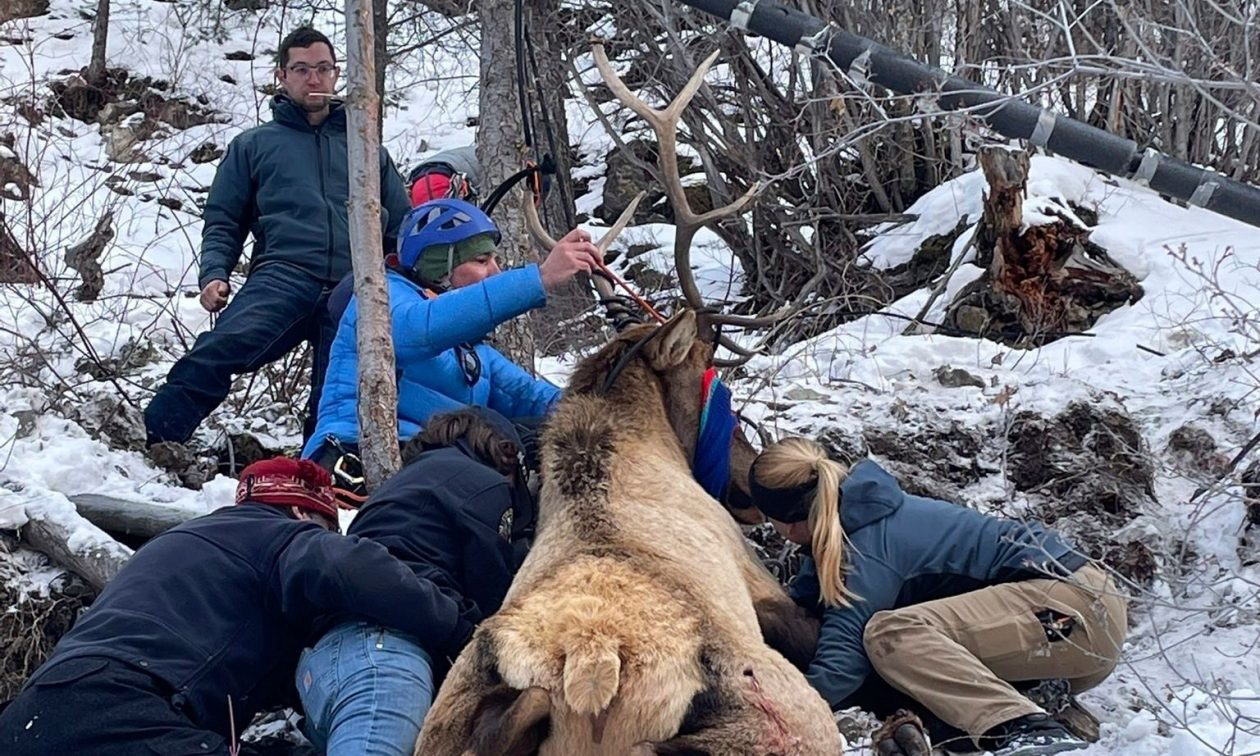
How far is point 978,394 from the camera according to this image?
644 cm

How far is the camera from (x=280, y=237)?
6359 mm

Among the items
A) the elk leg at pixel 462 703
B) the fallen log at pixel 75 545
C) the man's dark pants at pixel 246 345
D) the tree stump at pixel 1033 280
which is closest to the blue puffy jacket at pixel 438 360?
the man's dark pants at pixel 246 345

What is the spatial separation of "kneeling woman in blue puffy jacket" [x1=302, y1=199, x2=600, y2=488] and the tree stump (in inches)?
131

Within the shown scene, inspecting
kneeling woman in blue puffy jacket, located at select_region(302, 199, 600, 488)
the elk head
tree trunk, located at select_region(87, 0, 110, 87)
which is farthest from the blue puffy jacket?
tree trunk, located at select_region(87, 0, 110, 87)

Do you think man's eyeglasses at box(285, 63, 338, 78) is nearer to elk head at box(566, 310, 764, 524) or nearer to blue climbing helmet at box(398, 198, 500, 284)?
blue climbing helmet at box(398, 198, 500, 284)

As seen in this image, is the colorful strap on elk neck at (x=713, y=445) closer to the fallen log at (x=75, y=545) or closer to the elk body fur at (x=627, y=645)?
the elk body fur at (x=627, y=645)

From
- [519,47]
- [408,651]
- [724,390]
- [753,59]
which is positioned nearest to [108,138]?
[753,59]

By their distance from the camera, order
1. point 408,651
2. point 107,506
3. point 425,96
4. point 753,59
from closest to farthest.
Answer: point 408,651
point 107,506
point 753,59
point 425,96

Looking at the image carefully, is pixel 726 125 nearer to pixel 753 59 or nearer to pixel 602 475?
pixel 753 59

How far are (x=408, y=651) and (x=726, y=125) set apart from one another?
668cm

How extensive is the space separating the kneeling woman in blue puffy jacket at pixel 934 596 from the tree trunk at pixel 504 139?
2.34 metres

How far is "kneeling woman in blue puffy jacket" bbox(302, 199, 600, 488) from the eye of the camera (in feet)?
17.0

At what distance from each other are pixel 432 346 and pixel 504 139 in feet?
6.43

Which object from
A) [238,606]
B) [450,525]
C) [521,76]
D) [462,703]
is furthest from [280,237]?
[462,703]
